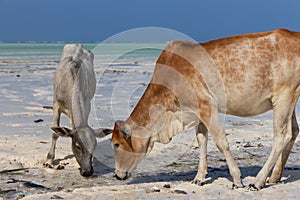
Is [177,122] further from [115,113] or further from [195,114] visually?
[115,113]

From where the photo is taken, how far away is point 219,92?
671 centimetres

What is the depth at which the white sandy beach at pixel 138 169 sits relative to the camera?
21.5ft

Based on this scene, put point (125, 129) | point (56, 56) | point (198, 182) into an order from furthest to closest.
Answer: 1. point (56, 56)
2. point (198, 182)
3. point (125, 129)

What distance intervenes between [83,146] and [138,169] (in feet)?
3.45

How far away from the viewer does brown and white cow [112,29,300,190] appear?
6656 millimetres

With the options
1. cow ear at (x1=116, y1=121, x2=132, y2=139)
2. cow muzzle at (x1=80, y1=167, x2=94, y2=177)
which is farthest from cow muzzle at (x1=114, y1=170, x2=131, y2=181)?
cow muzzle at (x1=80, y1=167, x2=94, y2=177)

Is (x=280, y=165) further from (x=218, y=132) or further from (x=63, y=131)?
(x=63, y=131)

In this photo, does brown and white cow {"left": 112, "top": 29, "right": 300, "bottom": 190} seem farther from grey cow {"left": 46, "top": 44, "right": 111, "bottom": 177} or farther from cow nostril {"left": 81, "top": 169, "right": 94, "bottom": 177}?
grey cow {"left": 46, "top": 44, "right": 111, "bottom": 177}

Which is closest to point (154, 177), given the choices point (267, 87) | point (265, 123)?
point (267, 87)

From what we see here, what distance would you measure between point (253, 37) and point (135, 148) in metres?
2.26

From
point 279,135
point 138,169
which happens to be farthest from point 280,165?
point 138,169

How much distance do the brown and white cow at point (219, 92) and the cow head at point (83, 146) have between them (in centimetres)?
72

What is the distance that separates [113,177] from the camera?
752 centimetres

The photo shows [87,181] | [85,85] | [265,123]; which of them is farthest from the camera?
[265,123]
